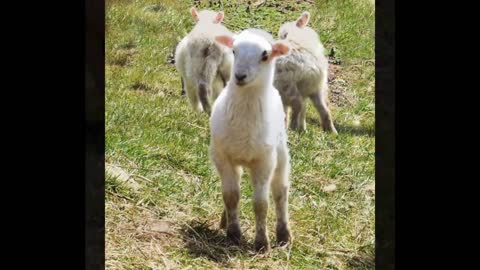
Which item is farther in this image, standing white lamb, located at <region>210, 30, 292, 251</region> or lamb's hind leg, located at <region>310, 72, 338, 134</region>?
lamb's hind leg, located at <region>310, 72, 338, 134</region>

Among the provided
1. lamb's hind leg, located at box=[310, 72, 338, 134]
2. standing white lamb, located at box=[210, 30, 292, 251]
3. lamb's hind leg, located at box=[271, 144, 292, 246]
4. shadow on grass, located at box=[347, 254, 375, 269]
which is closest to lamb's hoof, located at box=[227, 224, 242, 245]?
standing white lamb, located at box=[210, 30, 292, 251]

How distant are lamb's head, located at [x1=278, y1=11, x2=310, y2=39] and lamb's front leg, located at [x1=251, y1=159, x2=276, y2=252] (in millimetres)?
493

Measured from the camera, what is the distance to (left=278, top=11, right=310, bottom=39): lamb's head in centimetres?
321

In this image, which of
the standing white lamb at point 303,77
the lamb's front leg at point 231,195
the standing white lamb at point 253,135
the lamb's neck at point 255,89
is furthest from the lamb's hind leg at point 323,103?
the lamb's front leg at point 231,195

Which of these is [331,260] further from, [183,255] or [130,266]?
[130,266]

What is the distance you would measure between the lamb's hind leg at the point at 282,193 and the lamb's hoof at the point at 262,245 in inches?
2.0

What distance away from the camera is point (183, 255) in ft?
10.4

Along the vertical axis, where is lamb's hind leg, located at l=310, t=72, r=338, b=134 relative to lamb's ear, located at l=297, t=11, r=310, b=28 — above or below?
below

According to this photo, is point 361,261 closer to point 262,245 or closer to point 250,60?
point 262,245

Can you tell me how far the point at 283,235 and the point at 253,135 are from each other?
417mm

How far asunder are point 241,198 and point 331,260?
424 millimetres

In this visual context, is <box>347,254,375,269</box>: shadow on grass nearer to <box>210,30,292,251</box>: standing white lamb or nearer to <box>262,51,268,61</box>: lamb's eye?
<box>210,30,292,251</box>: standing white lamb
